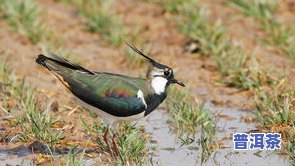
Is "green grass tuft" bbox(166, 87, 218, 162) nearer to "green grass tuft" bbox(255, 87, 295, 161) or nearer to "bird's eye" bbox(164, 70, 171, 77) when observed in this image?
"green grass tuft" bbox(255, 87, 295, 161)

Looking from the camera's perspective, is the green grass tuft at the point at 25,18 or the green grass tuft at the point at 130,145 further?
the green grass tuft at the point at 25,18

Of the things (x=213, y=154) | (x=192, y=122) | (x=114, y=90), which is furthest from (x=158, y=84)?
(x=192, y=122)

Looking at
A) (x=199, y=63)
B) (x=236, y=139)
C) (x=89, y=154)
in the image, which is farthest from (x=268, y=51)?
(x=89, y=154)

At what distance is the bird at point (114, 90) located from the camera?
7.13 metres

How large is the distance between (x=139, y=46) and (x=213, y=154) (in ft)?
12.5

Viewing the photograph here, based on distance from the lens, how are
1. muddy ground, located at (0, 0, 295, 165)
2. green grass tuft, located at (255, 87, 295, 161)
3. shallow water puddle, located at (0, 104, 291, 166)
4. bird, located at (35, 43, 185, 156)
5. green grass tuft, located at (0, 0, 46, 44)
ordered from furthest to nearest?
Answer: green grass tuft, located at (0, 0, 46, 44) → muddy ground, located at (0, 0, 295, 165) → green grass tuft, located at (255, 87, 295, 161) → shallow water puddle, located at (0, 104, 291, 166) → bird, located at (35, 43, 185, 156)

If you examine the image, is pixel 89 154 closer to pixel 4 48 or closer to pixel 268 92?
pixel 268 92

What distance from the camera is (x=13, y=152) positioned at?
7469mm

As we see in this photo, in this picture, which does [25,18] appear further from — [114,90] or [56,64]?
[114,90]

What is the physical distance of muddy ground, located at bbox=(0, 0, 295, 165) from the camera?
947 cm

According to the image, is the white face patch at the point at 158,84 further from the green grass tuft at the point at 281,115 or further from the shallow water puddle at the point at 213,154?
the green grass tuft at the point at 281,115

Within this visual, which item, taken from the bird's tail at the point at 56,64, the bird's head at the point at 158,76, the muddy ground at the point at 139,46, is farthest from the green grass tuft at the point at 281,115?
the bird's tail at the point at 56,64

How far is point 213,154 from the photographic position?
295 inches

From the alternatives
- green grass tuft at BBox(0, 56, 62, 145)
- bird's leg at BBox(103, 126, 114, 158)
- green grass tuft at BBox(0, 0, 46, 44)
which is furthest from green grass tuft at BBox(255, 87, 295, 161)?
green grass tuft at BBox(0, 0, 46, 44)
